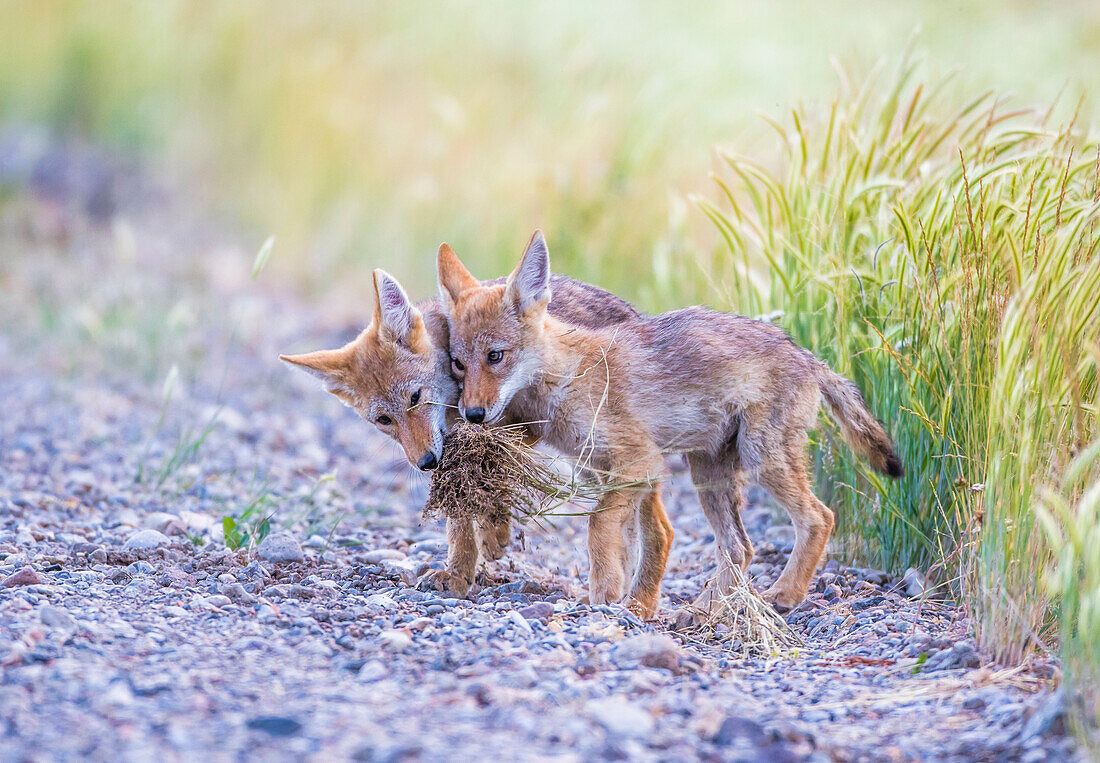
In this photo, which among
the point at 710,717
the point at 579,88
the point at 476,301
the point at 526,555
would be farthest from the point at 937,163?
the point at 579,88

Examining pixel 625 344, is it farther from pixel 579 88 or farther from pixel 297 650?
pixel 579 88

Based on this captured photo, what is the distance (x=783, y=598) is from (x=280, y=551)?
77.1 inches

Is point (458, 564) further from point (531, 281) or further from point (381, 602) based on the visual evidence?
point (531, 281)

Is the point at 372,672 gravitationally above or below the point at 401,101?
below

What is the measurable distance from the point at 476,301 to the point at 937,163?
2.14 metres

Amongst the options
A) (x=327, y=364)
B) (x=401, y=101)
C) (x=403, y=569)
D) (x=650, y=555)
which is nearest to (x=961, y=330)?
(x=650, y=555)

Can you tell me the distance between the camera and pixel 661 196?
811 centimetres

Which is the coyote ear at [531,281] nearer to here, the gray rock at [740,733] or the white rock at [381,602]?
the white rock at [381,602]

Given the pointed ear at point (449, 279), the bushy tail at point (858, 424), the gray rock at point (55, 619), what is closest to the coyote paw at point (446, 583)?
the pointed ear at point (449, 279)

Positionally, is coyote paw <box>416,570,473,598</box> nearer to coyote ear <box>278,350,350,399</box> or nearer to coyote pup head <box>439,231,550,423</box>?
coyote pup head <box>439,231,550,423</box>

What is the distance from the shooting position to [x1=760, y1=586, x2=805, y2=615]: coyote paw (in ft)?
14.0

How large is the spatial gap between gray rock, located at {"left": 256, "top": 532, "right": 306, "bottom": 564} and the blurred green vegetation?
421 cm

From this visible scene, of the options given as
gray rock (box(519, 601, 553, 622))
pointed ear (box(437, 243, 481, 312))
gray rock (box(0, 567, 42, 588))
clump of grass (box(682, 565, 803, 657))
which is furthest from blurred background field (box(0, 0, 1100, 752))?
gray rock (box(0, 567, 42, 588))

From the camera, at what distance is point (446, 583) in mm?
4180
